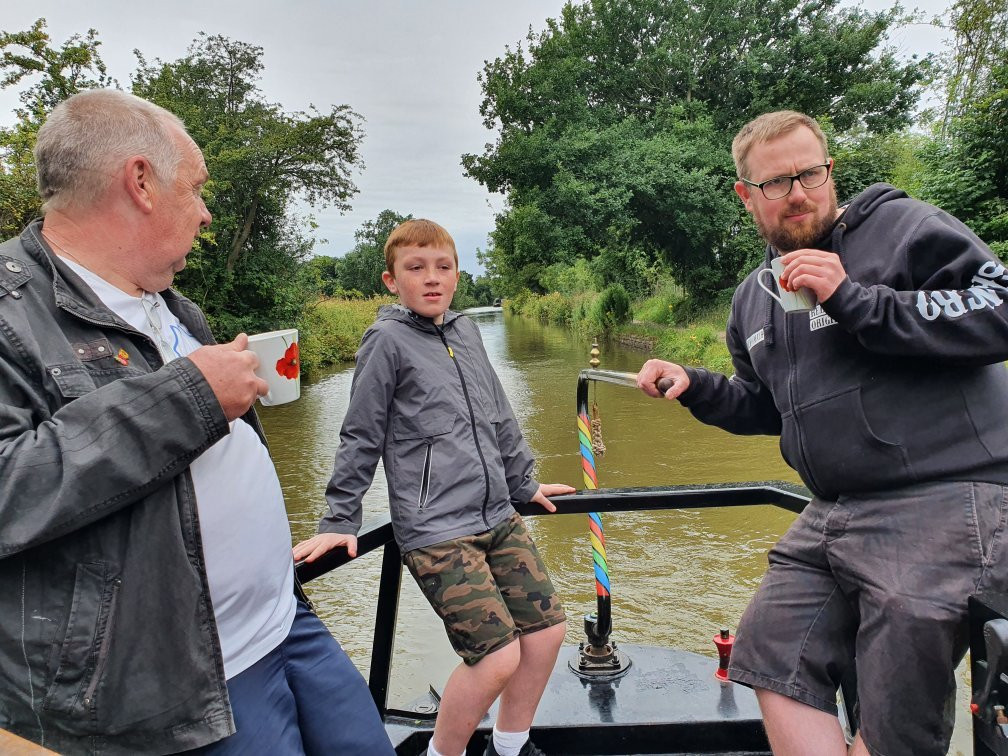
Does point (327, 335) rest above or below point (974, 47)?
below

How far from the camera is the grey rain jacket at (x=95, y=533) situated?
0.96 meters

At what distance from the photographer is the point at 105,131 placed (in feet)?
3.80

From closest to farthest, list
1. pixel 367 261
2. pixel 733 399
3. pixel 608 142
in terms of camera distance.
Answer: pixel 733 399 → pixel 608 142 → pixel 367 261

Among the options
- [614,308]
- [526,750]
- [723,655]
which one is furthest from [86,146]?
[614,308]

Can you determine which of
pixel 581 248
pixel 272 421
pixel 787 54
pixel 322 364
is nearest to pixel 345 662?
pixel 272 421

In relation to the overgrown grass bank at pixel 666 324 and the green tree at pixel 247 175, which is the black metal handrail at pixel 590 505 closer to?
the overgrown grass bank at pixel 666 324

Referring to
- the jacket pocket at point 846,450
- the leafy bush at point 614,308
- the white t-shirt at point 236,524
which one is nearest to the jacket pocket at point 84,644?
the white t-shirt at point 236,524

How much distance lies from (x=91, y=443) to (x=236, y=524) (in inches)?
14.0

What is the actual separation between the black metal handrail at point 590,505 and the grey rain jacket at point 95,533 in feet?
2.31

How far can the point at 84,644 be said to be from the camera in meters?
0.99

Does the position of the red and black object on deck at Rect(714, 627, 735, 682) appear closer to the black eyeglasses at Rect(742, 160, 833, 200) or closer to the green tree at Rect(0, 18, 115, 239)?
the black eyeglasses at Rect(742, 160, 833, 200)

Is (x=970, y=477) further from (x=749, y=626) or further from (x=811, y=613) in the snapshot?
(x=749, y=626)

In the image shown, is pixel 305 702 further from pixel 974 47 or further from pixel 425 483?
pixel 974 47

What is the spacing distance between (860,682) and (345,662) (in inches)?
42.0
